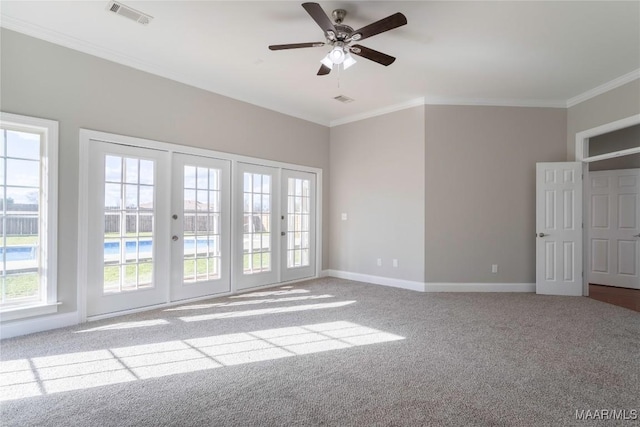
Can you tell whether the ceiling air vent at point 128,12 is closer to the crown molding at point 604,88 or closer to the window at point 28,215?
the window at point 28,215

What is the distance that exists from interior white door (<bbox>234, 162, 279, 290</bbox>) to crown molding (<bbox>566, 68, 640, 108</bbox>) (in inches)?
185

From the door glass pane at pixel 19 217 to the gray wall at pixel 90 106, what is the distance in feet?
0.70

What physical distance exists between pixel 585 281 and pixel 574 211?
1064mm

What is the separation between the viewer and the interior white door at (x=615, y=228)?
549cm

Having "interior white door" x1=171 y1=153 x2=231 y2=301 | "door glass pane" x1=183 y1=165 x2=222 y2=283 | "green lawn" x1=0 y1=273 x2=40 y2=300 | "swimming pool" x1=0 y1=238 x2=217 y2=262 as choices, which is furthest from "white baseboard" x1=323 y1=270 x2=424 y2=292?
"green lawn" x1=0 y1=273 x2=40 y2=300

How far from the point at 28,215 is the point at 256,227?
2743mm

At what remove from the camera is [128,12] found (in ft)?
9.66

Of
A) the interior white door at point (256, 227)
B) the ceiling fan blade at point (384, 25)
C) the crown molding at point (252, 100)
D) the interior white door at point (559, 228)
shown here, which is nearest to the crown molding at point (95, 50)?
the crown molding at point (252, 100)

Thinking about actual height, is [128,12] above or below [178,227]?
above

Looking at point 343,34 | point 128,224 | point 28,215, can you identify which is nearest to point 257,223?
point 128,224

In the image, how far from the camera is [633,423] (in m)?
1.88

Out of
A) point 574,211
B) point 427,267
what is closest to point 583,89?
point 574,211

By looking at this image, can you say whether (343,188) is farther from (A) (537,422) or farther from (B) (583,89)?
(A) (537,422)

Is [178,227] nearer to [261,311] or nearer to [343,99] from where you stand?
[261,311]
